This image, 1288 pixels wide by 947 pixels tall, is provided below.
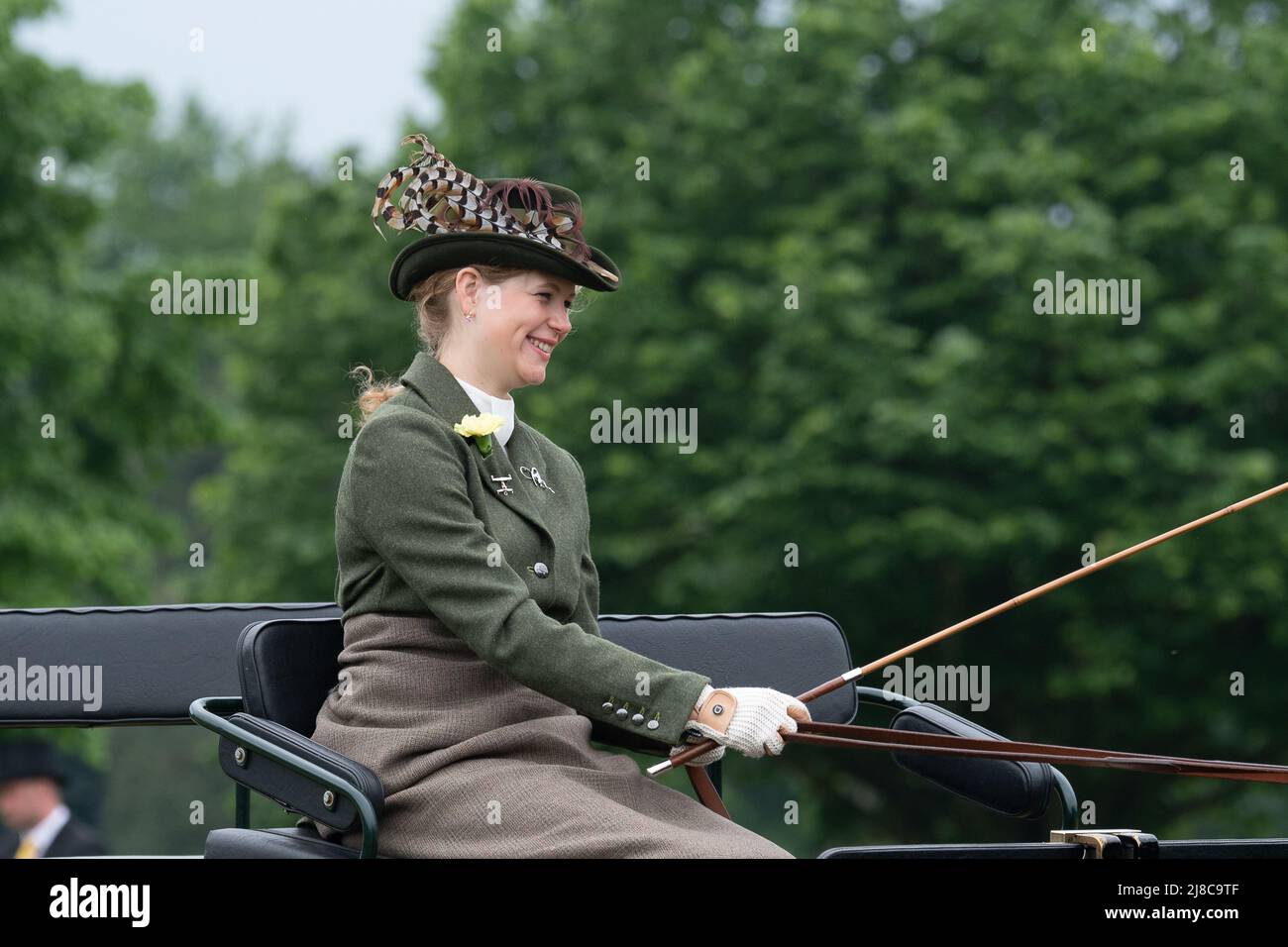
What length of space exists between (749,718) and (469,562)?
0.51m

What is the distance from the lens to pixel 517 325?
3.35 metres

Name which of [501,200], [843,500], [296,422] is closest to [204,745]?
[296,422]

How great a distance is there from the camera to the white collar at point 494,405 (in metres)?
3.38

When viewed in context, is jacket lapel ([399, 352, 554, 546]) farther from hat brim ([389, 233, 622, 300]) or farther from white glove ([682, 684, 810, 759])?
white glove ([682, 684, 810, 759])

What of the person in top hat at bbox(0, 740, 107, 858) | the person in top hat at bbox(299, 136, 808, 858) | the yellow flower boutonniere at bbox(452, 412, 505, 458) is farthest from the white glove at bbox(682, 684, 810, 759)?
the person in top hat at bbox(0, 740, 107, 858)

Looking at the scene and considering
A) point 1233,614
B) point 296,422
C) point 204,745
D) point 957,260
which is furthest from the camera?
point 204,745

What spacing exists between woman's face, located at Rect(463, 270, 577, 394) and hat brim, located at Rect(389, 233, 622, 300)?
3 centimetres

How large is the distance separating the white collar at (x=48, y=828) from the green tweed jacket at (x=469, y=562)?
3.67 metres

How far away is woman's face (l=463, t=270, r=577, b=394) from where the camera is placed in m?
3.34

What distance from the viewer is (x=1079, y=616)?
13453 millimetres

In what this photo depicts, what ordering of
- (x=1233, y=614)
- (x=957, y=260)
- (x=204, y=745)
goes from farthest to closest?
1. (x=204, y=745)
2. (x=957, y=260)
3. (x=1233, y=614)

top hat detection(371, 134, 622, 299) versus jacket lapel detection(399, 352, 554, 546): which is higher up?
top hat detection(371, 134, 622, 299)

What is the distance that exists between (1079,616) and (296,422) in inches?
288
